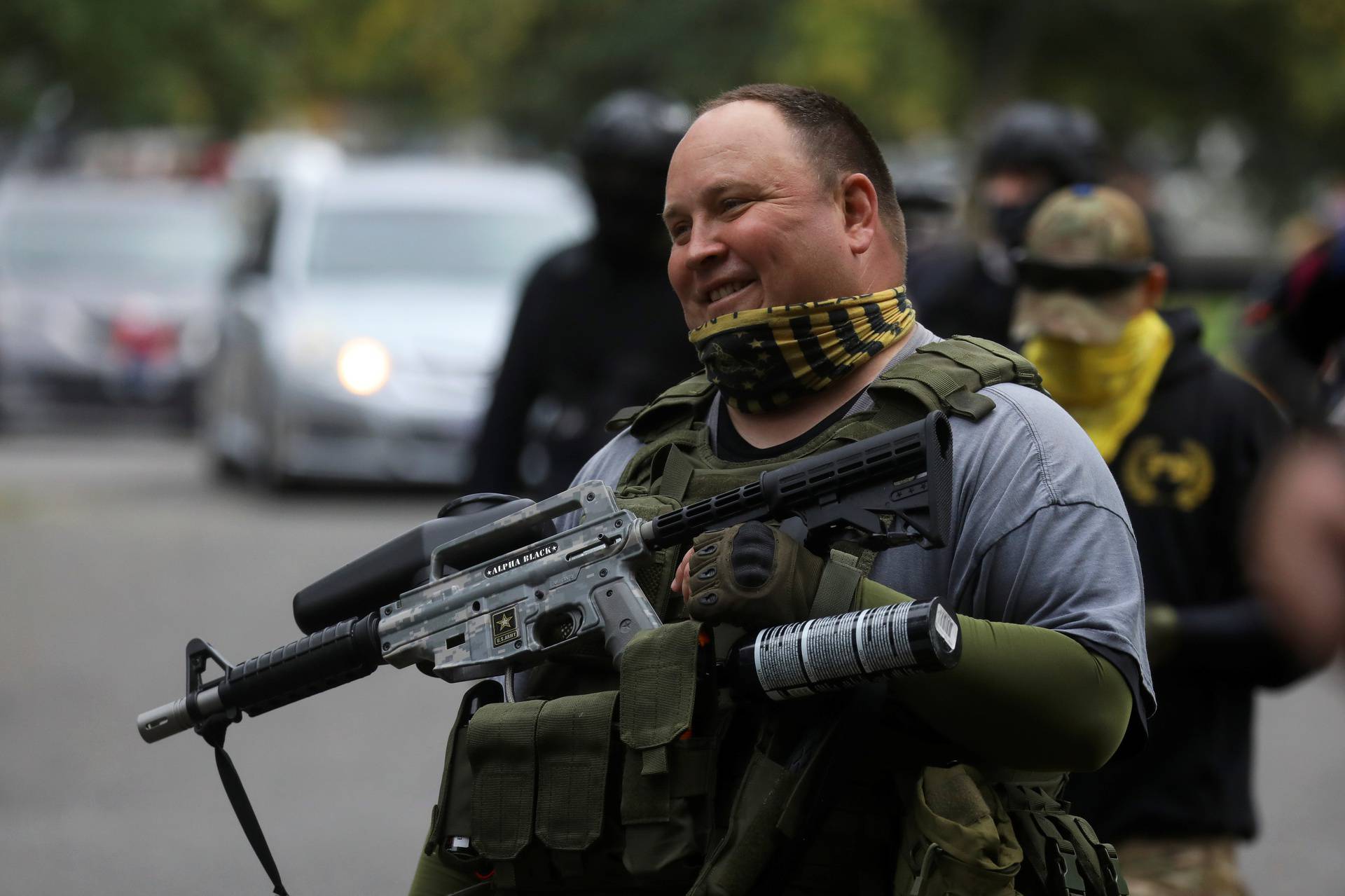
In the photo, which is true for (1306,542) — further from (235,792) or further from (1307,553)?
(235,792)

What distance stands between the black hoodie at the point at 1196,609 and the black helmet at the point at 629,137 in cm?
196

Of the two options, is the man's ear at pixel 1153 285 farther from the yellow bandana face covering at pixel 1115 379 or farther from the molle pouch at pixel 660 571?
the molle pouch at pixel 660 571

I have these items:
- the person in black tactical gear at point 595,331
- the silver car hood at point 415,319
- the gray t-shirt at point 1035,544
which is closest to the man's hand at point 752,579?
the gray t-shirt at point 1035,544

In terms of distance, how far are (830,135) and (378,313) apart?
9138 millimetres

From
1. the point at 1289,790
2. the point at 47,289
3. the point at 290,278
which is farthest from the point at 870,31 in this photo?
the point at 1289,790

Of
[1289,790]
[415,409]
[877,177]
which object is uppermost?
[877,177]

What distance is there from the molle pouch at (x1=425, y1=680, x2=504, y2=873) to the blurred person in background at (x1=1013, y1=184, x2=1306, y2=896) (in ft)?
4.71

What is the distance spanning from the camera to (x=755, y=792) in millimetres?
2590

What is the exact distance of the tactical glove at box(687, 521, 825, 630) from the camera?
2.50 m

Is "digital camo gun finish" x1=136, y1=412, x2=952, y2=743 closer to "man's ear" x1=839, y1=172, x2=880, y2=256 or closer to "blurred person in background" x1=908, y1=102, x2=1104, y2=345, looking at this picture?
"man's ear" x1=839, y1=172, x2=880, y2=256

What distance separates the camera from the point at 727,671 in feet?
8.54

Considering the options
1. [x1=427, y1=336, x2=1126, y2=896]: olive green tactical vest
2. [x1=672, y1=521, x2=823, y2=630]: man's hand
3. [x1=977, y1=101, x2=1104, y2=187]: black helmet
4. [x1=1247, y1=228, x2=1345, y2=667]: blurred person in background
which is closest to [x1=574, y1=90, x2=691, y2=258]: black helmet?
[x1=977, y1=101, x2=1104, y2=187]: black helmet

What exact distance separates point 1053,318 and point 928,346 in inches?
57.5

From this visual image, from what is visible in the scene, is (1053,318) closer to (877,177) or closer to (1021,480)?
(877,177)
